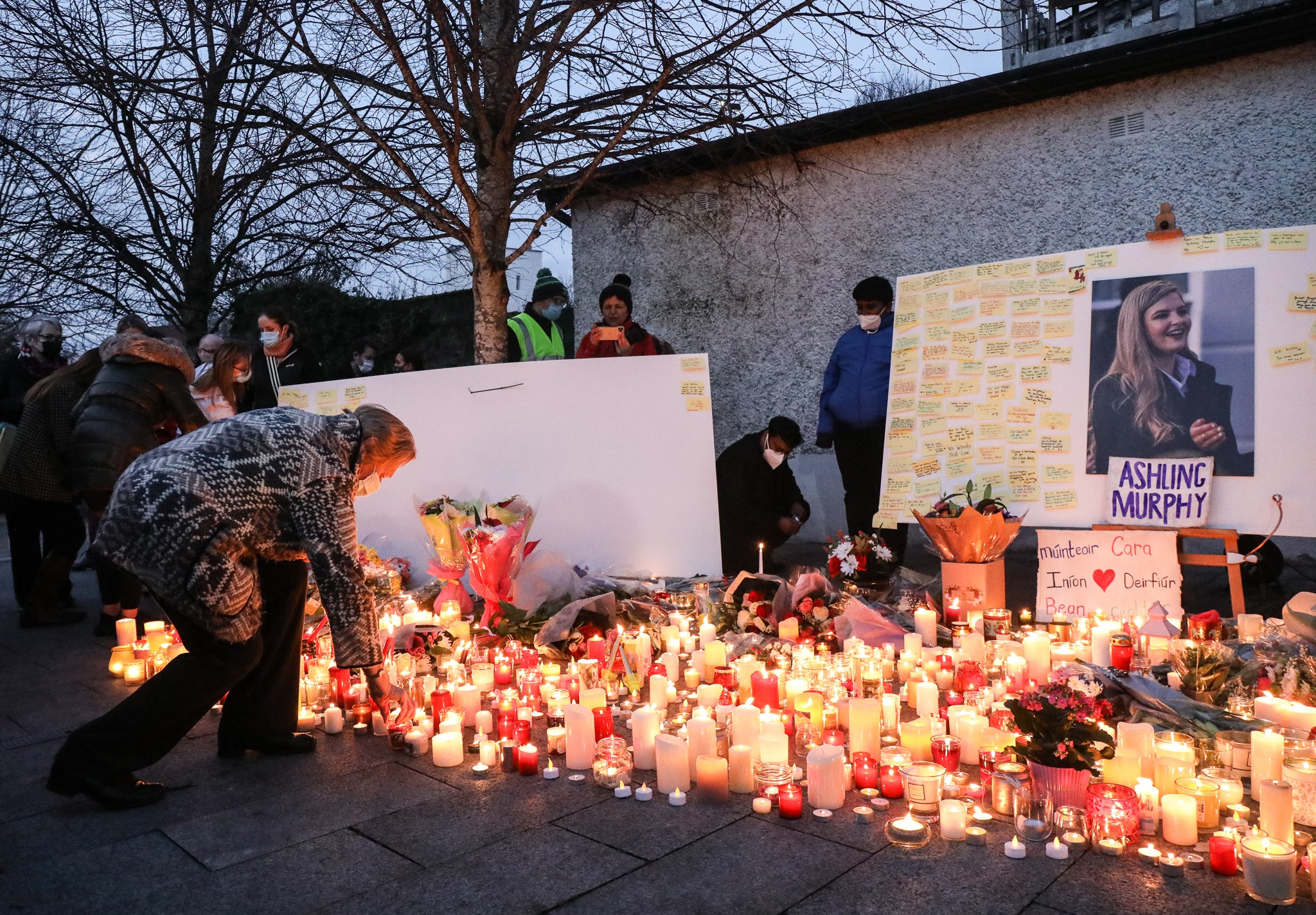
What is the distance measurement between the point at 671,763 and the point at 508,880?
76 centimetres

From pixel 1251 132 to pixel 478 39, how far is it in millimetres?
5657

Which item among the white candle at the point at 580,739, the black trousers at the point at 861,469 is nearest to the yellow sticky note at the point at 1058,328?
the black trousers at the point at 861,469

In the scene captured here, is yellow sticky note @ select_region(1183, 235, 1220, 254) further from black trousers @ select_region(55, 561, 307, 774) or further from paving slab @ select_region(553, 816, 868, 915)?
black trousers @ select_region(55, 561, 307, 774)

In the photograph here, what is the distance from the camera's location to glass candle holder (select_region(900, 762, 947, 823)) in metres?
2.86

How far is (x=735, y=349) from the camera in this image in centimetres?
952

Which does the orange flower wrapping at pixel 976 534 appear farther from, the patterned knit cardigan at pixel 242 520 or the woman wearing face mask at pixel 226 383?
the woman wearing face mask at pixel 226 383

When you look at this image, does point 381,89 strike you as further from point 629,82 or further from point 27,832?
point 27,832

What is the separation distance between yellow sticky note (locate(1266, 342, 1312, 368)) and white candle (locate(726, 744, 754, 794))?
148 inches

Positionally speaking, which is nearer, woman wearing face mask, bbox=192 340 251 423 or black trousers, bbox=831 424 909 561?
woman wearing face mask, bbox=192 340 251 423

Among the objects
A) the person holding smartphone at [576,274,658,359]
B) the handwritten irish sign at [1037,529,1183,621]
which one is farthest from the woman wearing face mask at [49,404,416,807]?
the handwritten irish sign at [1037,529,1183,621]

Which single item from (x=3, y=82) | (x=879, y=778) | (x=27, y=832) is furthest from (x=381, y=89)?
(x=879, y=778)

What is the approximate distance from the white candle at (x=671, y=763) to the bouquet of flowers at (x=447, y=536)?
2.44m

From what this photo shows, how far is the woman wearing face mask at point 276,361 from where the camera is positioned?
711cm

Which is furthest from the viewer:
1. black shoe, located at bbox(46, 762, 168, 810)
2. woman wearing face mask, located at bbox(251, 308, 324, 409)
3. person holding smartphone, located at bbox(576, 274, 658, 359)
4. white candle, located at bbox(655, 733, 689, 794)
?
woman wearing face mask, located at bbox(251, 308, 324, 409)
